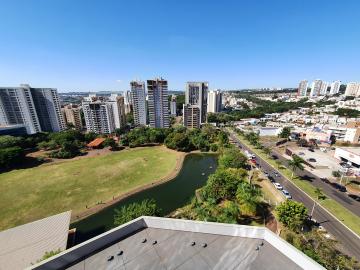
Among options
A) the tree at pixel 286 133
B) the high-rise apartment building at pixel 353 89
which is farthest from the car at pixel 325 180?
the high-rise apartment building at pixel 353 89

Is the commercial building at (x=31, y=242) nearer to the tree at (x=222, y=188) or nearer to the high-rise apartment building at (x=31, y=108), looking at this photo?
the tree at (x=222, y=188)

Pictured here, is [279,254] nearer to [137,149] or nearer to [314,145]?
[137,149]

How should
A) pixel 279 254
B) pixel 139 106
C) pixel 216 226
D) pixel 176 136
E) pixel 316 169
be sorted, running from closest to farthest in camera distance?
pixel 279 254 < pixel 216 226 < pixel 316 169 < pixel 176 136 < pixel 139 106

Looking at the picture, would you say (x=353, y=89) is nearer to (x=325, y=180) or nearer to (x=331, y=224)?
(x=325, y=180)

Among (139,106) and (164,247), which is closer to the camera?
(164,247)

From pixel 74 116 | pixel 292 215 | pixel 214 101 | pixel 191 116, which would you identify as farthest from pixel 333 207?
pixel 214 101

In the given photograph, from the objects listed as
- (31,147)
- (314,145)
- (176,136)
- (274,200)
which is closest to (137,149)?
(176,136)
